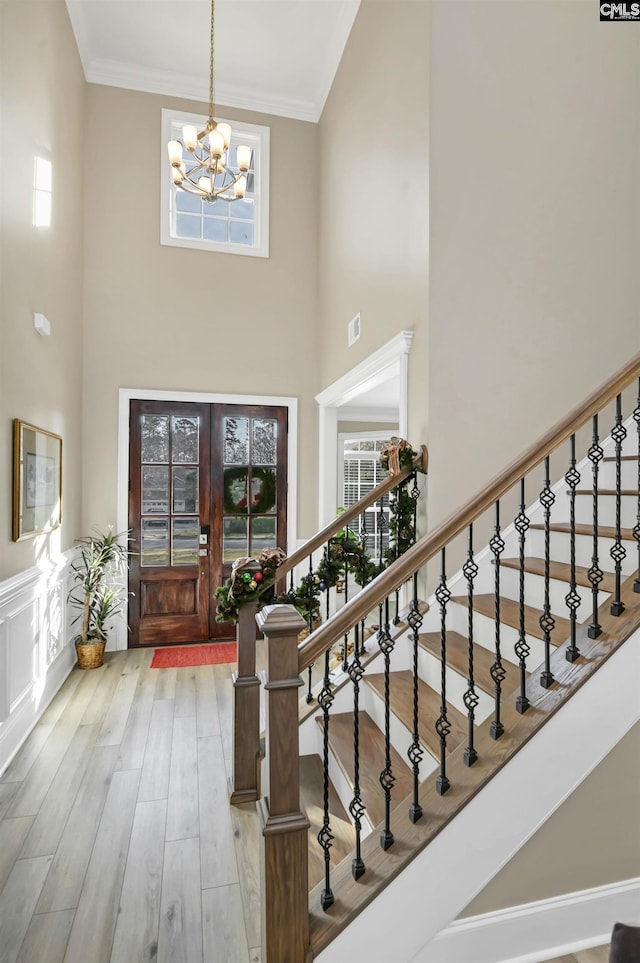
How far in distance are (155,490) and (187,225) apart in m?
2.71

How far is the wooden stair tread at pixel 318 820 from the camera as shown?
82.4 inches

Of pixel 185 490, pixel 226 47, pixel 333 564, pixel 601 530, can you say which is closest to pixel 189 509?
pixel 185 490

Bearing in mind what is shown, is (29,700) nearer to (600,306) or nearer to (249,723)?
(249,723)

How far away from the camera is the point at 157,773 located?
276 cm

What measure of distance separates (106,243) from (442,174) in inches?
133

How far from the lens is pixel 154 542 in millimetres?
5043

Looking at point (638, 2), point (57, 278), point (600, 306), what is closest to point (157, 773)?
point (57, 278)

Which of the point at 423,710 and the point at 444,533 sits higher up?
the point at 444,533

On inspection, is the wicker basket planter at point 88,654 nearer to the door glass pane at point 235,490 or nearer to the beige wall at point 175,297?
the beige wall at point 175,297

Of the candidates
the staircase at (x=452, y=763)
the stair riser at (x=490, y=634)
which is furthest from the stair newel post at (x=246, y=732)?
the stair riser at (x=490, y=634)

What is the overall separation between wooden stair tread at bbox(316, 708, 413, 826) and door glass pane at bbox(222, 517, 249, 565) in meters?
2.55

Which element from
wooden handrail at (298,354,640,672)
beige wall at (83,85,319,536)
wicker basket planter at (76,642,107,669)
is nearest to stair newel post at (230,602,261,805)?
wooden handrail at (298,354,640,672)

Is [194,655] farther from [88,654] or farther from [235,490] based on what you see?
[235,490]

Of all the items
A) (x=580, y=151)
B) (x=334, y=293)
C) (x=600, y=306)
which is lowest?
(x=600, y=306)
